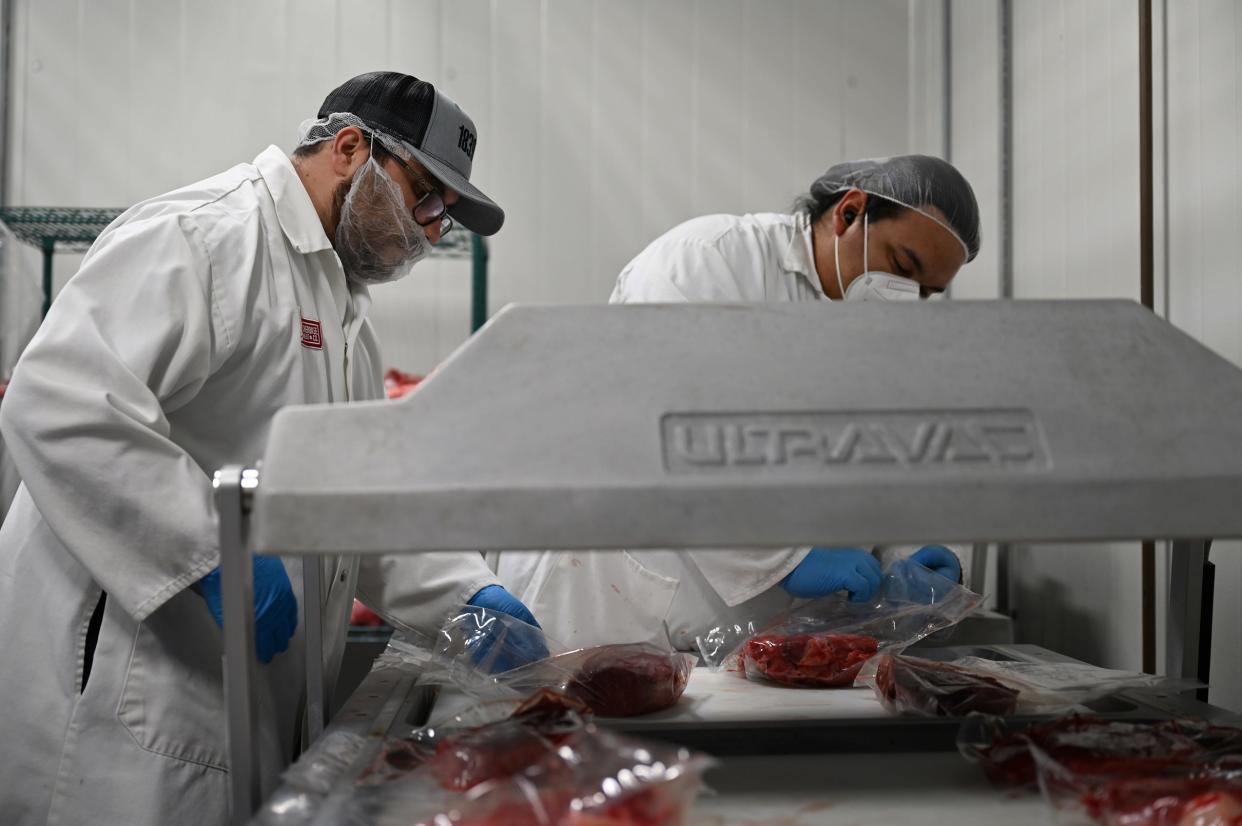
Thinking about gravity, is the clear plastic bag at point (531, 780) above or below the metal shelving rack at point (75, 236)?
below

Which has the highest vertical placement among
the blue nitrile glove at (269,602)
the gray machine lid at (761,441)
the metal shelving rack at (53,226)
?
the metal shelving rack at (53,226)

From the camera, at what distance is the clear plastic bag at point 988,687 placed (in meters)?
1.15

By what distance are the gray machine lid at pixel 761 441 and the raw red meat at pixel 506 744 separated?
9.0 inches

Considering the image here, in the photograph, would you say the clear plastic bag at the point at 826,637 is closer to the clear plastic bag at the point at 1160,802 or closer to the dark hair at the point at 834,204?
the clear plastic bag at the point at 1160,802

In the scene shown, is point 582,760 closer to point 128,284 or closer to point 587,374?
point 587,374

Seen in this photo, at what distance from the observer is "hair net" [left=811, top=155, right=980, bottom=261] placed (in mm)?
2012

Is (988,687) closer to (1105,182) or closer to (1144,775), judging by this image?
(1144,775)

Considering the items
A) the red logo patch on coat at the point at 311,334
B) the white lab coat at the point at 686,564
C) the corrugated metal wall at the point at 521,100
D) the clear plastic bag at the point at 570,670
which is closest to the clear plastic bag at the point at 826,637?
the clear plastic bag at the point at 570,670

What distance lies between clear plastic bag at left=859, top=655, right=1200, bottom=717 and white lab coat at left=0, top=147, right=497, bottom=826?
2.33 feet

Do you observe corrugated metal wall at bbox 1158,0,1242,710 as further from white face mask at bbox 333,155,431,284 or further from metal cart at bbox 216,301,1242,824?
white face mask at bbox 333,155,431,284

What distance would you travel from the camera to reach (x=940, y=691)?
45.0 inches

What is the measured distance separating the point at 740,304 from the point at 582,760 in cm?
41

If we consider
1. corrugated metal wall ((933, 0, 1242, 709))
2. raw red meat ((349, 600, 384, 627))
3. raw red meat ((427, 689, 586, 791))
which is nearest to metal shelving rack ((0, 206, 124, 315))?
raw red meat ((349, 600, 384, 627))

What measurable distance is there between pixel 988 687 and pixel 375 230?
122cm
